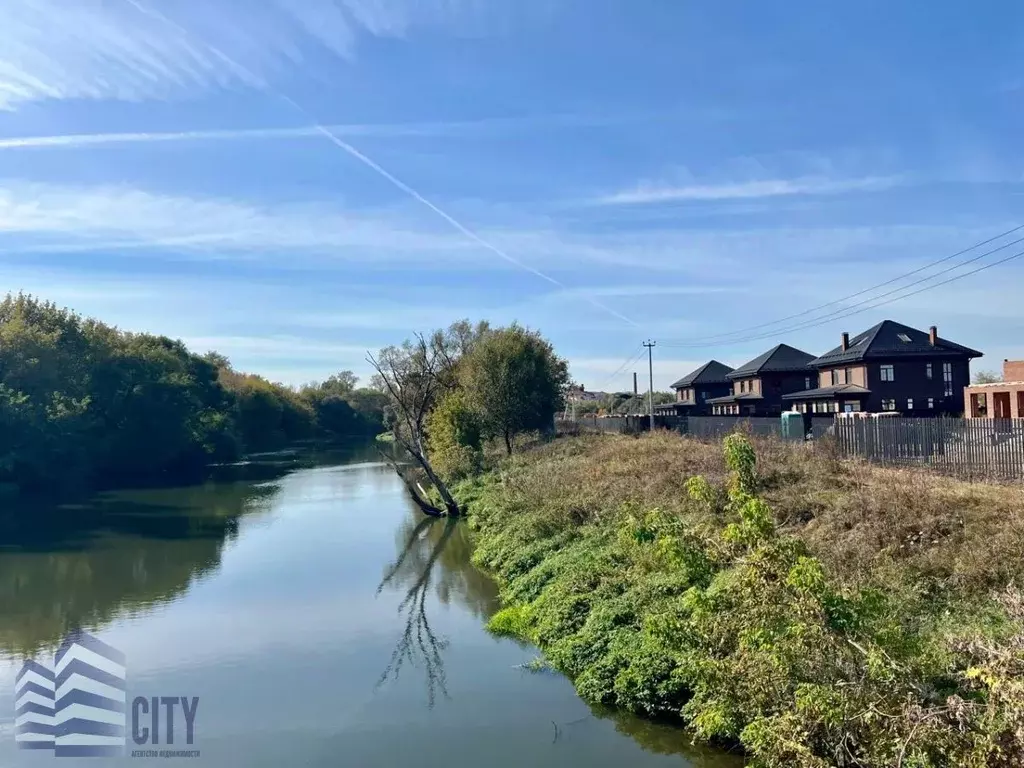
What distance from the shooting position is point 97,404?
46.0 metres

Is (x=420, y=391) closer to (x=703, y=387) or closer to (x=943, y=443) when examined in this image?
(x=943, y=443)

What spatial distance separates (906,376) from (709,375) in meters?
26.1

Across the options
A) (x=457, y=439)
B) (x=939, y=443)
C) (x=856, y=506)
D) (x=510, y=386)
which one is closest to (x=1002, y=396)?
(x=939, y=443)

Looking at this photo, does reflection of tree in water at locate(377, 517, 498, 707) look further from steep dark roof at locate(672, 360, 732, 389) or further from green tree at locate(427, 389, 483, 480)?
steep dark roof at locate(672, 360, 732, 389)

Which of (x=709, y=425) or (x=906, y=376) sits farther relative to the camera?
(x=906, y=376)

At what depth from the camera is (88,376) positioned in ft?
147

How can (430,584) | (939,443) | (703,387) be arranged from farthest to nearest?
1. (703,387)
2. (430,584)
3. (939,443)

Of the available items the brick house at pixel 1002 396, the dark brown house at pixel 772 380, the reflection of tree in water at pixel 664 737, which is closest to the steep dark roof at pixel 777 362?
the dark brown house at pixel 772 380

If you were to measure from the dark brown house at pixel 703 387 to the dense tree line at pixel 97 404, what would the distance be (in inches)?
1475

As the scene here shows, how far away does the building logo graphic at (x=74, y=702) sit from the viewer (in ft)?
33.8

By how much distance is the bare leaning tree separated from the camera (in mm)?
31531

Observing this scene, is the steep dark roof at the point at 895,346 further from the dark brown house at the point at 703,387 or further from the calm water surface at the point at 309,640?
the calm water surface at the point at 309,640

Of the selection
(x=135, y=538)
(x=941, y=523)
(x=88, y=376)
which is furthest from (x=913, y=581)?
(x=88, y=376)

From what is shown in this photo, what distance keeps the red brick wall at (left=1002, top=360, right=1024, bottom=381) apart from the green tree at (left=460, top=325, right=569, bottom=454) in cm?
2068
